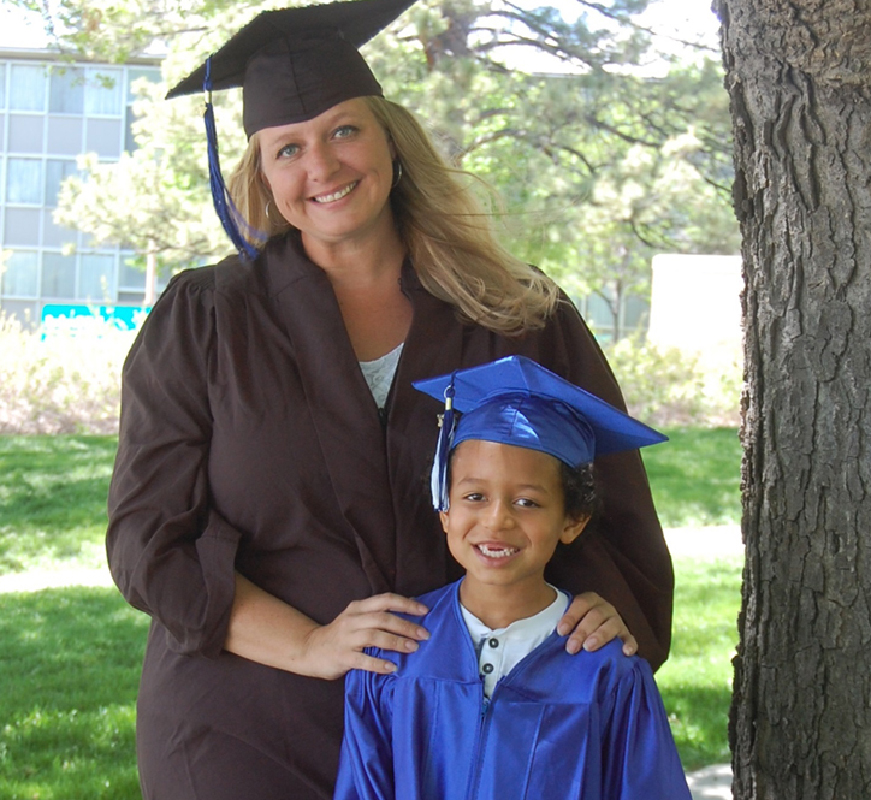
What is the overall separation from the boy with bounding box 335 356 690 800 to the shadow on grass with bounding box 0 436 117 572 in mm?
7074

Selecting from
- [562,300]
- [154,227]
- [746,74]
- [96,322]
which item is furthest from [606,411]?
[96,322]

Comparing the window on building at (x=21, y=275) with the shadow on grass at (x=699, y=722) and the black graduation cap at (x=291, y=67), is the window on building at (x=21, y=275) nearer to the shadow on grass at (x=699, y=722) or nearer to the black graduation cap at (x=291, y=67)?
the shadow on grass at (x=699, y=722)

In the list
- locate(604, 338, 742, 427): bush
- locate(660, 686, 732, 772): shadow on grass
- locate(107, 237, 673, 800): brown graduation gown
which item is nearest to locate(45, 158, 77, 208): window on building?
locate(604, 338, 742, 427): bush

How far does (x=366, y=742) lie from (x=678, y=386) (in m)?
12.9

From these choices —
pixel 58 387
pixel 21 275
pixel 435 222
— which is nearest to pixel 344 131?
pixel 435 222

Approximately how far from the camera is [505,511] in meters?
2.15

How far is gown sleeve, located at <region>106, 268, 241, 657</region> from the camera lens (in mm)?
2383

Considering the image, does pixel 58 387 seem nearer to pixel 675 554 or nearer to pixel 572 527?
pixel 675 554

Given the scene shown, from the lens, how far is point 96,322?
1584 cm

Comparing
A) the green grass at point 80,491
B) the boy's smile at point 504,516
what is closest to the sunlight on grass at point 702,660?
the green grass at point 80,491

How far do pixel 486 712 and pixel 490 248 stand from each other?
116 centimetres

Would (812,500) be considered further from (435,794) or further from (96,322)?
(96,322)

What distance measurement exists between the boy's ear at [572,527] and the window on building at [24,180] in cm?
3002

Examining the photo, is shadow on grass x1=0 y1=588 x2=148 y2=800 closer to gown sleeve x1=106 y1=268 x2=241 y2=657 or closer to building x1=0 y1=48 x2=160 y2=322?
gown sleeve x1=106 y1=268 x2=241 y2=657
